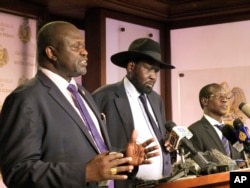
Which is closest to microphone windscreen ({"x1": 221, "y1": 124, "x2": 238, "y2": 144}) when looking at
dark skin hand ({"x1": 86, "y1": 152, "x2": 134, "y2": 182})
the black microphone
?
the black microphone

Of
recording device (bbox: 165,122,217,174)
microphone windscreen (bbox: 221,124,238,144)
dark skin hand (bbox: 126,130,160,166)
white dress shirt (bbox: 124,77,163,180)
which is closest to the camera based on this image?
dark skin hand (bbox: 126,130,160,166)

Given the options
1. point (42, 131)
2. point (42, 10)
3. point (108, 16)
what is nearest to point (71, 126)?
point (42, 131)

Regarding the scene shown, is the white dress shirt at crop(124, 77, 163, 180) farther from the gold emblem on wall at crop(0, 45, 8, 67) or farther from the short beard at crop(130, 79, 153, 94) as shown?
the gold emblem on wall at crop(0, 45, 8, 67)

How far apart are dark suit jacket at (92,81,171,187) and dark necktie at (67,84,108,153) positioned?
932mm

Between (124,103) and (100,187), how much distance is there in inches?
44.7

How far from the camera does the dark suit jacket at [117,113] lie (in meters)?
3.18

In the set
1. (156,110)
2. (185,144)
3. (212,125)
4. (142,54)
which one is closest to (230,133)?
(185,144)

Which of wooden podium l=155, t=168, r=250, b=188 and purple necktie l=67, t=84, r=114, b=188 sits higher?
purple necktie l=67, t=84, r=114, b=188

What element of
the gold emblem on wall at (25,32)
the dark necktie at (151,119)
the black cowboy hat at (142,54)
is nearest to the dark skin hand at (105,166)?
the dark necktie at (151,119)

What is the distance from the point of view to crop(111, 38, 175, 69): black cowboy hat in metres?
3.30

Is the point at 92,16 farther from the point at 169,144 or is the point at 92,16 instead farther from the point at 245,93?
the point at 169,144

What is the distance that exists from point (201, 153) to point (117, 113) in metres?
0.78

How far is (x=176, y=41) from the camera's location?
5.11 meters

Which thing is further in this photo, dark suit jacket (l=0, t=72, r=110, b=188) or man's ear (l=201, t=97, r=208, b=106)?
man's ear (l=201, t=97, r=208, b=106)
